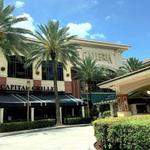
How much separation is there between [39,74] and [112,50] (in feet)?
55.7

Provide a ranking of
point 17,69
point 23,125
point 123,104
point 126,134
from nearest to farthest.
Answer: point 126,134 < point 123,104 < point 23,125 < point 17,69

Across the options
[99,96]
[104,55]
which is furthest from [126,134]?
[104,55]

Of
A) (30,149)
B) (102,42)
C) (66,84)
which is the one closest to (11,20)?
(66,84)

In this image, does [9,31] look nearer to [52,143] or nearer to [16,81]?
[16,81]

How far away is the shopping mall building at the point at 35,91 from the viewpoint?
34.1m

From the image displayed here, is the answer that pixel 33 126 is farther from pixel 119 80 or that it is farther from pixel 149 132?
pixel 149 132

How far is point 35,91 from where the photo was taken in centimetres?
3838

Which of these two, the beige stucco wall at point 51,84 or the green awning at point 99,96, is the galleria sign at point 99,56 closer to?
the green awning at point 99,96

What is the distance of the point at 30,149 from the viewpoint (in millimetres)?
13828

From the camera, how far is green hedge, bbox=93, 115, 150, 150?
22.9 feet

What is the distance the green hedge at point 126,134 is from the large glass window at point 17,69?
29.2 meters

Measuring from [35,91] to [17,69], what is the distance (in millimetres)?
3969

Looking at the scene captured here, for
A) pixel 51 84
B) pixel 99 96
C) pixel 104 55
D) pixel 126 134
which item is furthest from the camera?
pixel 104 55

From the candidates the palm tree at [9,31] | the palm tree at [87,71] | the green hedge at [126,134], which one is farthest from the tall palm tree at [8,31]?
the green hedge at [126,134]
